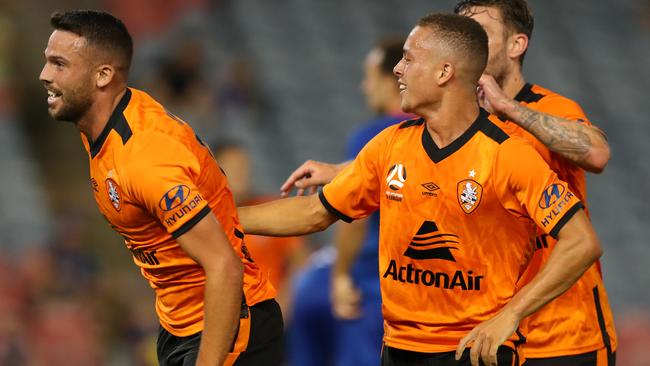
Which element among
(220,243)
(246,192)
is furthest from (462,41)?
(246,192)

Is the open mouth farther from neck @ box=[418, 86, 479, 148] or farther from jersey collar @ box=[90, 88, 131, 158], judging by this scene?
neck @ box=[418, 86, 479, 148]

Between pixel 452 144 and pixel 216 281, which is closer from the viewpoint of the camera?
pixel 216 281

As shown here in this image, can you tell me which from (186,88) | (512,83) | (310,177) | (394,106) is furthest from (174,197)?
(186,88)

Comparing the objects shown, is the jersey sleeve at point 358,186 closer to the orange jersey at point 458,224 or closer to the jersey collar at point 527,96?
the orange jersey at point 458,224

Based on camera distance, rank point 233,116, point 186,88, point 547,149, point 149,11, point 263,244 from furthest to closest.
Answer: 1. point 149,11
2. point 233,116
3. point 186,88
4. point 263,244
5. point 547,149

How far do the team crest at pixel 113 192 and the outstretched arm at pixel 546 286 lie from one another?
4.31 feet

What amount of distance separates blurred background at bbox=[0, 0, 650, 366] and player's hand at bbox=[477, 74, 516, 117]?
6806 millimetres

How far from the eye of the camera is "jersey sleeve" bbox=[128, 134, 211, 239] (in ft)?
13.4

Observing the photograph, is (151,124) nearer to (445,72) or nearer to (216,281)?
(216,281)

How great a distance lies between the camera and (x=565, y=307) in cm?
465

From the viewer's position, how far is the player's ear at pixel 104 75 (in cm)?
441

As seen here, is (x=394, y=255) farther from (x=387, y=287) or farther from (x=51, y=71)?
(x=51, y=71)

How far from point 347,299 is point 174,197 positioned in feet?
9.57

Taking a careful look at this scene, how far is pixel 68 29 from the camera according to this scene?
4.41m
